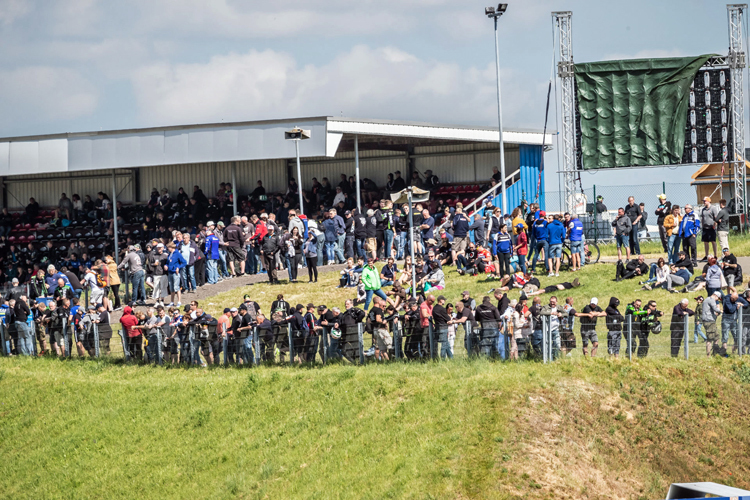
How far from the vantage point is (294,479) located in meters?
16.2

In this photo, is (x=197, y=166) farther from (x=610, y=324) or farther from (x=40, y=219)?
(x=610, y=324)

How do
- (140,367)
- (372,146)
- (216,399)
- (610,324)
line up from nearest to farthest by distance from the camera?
(610,324), (216,399), (140,367), (372,146)

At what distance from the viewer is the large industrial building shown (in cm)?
3512

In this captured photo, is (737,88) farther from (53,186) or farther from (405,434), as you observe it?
(53,186)

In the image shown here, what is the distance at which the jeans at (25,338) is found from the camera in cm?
2473

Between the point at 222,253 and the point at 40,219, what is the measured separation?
15.7 m

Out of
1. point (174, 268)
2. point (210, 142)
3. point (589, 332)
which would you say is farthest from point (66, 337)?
point (210, 142)

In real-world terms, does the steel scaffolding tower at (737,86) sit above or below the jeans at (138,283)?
above

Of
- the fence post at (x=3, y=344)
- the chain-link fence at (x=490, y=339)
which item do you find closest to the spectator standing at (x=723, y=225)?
the chain-link fence at (x=490, y=339)

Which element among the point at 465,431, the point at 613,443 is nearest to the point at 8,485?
the point at 465,431

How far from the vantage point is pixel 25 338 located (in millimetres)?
24844

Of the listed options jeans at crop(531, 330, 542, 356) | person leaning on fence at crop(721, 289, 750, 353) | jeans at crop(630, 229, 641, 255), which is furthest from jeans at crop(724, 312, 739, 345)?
jeans at crop(630, 229, 641, 255)

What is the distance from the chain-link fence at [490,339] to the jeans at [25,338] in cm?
489

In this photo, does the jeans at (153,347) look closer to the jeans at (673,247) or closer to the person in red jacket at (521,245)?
the person in red jacket at (521,245)
